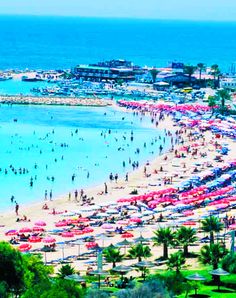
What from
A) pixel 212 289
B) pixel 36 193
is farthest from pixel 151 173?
pixel 212 289

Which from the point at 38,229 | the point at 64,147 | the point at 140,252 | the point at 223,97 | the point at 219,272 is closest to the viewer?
the point at 219,272

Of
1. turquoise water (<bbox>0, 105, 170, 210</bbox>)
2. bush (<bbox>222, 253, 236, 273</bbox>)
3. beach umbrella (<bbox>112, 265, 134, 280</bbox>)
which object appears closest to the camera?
Result: bush (<bbox>222, 253, 236, 273</bbox>)

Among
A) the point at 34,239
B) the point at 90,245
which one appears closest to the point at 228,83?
the point at 34,239

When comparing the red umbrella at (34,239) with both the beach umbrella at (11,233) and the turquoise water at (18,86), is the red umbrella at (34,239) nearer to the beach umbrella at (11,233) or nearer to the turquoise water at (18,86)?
the beach umbrella at (11,233)

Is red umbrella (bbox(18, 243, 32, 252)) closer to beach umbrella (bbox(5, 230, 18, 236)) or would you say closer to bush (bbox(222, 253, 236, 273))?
beach umbrella (bbox(5, 230, 18, 236))

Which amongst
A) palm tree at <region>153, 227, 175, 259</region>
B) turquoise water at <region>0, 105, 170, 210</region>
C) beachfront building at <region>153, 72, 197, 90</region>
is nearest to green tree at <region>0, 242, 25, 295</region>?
palm tree at <region>153, 227, 175, 259</region>

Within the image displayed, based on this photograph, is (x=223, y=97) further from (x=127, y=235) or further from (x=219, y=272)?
(x=219, y=272)

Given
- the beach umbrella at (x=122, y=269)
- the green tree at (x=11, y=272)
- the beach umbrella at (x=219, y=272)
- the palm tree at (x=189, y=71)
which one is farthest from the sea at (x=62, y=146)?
the green tree at (x=11, y=272)
